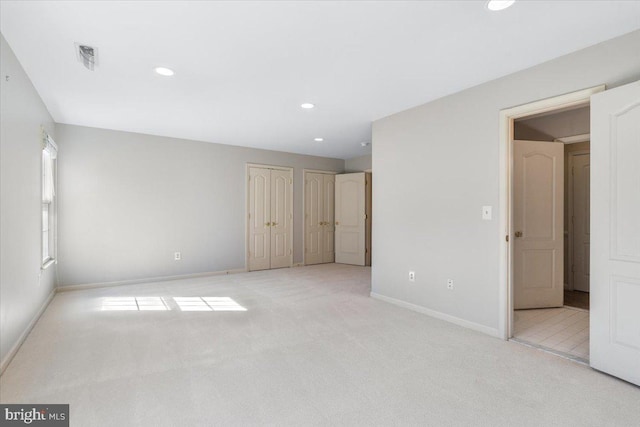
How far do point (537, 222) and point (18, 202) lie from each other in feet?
17.7

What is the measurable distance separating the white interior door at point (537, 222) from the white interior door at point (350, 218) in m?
3.51

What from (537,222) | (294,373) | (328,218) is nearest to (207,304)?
(294,373)

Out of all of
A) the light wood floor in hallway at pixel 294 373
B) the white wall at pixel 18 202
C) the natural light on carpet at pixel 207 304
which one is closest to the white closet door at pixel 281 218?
the natural light on carpet at pixel 207 304

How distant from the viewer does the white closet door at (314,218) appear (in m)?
7.21

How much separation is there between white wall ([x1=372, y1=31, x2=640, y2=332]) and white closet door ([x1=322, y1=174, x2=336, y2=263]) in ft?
10.2

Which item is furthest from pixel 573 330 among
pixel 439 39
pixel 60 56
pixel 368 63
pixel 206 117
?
pixel 60 56

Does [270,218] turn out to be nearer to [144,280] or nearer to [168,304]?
[144,280]

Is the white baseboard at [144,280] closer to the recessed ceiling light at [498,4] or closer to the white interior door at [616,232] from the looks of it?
the white interior door at [616,232]

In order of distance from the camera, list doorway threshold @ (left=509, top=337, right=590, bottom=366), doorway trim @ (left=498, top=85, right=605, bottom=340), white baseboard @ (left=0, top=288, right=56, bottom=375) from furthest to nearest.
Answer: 1. doorway trim @ (left=498, top=85, right=605, bottom=340)
2. doorway threshold @ (left=509, top=337, right=590, bottom=366)
3. white baseboard @ (left=0, top=288, right=56, bottom=375)

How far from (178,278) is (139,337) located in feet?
8.71

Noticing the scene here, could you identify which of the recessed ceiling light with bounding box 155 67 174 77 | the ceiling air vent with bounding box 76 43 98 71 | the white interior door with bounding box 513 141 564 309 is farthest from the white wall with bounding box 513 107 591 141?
the ceiling air vent with bounding box 76 43 98 71

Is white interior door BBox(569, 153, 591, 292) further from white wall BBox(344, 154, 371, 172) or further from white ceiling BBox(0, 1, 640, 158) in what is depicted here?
white wall BBox(344, 154, 371, 172)

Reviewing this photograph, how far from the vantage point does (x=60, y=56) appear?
265 centimetres

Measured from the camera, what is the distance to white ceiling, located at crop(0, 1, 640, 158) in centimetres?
205
